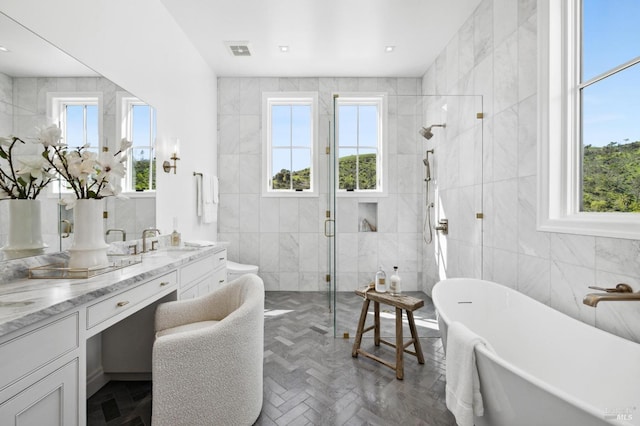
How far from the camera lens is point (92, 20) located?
1.77 metres

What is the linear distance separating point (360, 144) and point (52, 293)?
2888 millimetres

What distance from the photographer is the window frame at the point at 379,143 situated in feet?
9.89

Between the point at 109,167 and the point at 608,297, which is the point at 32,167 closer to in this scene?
the point at 109,167

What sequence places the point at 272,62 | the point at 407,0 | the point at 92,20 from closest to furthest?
1. the point at 92,20
2. the point at 407,0
3. the point at 272,62

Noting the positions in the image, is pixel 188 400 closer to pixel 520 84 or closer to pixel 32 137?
pixel 32 137

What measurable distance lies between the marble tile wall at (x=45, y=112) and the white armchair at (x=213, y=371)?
765 mm

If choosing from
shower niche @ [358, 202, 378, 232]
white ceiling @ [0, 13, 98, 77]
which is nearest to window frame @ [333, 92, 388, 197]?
shower niche @ [358, 202, 378, 232]

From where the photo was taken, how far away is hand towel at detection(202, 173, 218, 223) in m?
3.30

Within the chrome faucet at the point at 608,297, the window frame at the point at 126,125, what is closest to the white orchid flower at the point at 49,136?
the window frame at the point at 126,125

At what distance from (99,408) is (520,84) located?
10.7 feet

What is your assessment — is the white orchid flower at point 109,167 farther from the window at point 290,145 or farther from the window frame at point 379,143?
the window at point 290,145

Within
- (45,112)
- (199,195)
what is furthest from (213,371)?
(199,195)

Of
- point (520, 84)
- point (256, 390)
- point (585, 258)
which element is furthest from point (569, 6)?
point (256, 390)

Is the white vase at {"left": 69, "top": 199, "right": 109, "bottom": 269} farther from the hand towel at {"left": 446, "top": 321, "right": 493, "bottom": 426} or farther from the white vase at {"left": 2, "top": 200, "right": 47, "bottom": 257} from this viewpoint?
the hand towel at {"left": 446, "top": 321, "right": 493, "bottom": 426}
